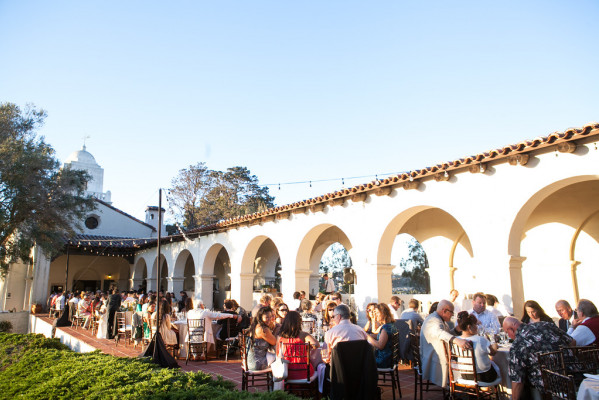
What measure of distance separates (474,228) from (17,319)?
21521mm

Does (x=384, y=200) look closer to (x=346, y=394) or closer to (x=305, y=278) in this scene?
(x=305, y=278)

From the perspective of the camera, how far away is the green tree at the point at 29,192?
1636 cm

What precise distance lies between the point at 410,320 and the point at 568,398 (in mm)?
3668

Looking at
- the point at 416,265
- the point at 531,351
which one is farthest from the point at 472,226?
the point at 416,265

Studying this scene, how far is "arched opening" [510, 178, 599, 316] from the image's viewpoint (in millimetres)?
10008

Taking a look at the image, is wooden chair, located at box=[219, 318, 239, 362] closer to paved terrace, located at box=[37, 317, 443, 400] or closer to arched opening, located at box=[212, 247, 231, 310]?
paved terrace, located at box=[37, 317, 443, 400]

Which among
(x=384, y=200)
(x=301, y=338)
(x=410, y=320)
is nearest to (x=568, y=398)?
(x=301, y=338)

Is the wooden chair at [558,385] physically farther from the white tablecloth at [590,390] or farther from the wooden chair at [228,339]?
the wooden chair at [228,339]

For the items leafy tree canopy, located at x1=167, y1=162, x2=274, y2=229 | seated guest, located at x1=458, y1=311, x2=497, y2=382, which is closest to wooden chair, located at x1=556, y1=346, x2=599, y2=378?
seated guest, located at x1=458, y1=311, x2=497, y2=382

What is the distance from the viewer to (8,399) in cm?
648

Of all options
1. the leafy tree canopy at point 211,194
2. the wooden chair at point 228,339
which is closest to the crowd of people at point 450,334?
the wooden chair at point 228,339

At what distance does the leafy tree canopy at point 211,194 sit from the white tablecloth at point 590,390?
28415mm

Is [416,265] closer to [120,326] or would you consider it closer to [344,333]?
[120,326]

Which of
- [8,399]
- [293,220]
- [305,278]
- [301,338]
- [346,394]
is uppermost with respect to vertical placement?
[293,220]
